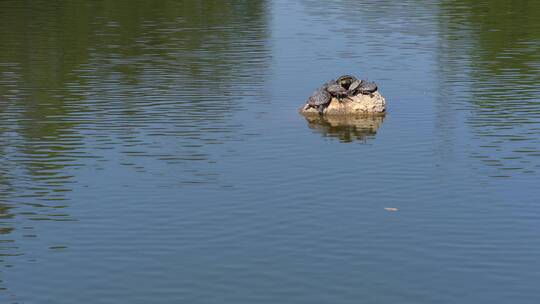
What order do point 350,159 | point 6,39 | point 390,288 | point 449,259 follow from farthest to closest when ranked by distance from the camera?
1. point 6,39
2. point 350,159
3. point 449,259
4. point 390,288

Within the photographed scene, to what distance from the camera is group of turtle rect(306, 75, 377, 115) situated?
131 feet

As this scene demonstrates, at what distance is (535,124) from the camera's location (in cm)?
3819

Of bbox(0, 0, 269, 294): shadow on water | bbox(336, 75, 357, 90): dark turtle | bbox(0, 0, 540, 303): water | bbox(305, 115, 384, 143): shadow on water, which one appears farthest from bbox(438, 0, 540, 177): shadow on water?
bbox(0, 0, 269, 294): shadow on water

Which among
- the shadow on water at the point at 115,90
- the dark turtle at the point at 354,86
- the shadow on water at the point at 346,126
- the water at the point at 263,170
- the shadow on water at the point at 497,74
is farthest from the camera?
the dark turtle at the point at 354,86

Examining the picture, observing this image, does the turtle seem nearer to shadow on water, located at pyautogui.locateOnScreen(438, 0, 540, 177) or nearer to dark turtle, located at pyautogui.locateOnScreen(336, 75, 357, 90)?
dark turtle, located at pyautogui.locateOnScreen(336, 75, 357, 90)

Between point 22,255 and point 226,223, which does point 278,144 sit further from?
point 22,255

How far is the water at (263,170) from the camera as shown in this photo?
2462 centimetres

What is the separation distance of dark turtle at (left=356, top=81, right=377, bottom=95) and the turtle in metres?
1.02

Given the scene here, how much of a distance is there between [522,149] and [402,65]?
1515 centimetres

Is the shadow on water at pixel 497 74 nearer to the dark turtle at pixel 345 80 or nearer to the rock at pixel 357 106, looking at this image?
the rock at pixel 357 106

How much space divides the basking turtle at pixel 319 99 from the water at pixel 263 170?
1.97 feet

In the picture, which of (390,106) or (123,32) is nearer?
(390,106)

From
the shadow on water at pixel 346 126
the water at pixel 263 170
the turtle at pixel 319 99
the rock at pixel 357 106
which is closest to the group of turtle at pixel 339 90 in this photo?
the turtle at pixel 319 99

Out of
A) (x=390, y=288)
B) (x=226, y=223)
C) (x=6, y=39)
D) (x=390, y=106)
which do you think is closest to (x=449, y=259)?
(x=390, y=288)
